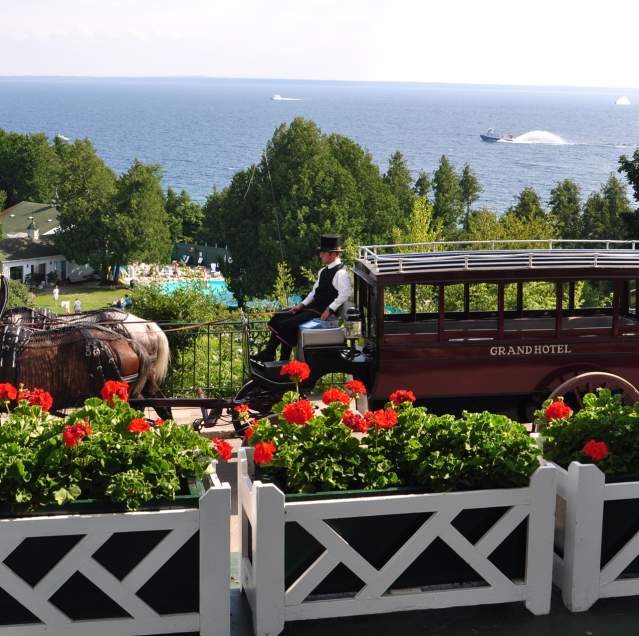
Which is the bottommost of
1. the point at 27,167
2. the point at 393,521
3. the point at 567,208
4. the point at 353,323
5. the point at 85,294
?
the point at 85,294

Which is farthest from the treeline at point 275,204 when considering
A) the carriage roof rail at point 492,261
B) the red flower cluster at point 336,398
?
the red flower cluster at point 336,398

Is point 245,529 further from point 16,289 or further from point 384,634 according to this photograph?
point 16,289

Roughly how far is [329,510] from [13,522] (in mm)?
1334

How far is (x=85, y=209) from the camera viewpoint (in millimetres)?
91438

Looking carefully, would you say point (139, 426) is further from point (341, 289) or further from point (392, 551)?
point (341, 289)

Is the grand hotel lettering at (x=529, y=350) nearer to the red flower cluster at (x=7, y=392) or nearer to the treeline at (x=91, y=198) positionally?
the red flower cluster at (x=7, y=392)

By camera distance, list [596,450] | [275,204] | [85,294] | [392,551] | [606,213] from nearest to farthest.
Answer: [392,551]
[596,450]
[606,213]
[275,204]
[85,294]

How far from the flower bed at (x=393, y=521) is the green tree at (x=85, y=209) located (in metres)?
88.0

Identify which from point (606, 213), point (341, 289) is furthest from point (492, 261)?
point (606, 213)

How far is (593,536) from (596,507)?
0.14 m

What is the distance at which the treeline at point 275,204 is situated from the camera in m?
68.9

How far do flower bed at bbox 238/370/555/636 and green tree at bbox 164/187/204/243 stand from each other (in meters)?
105

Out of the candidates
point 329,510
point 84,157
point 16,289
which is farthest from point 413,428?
point 84,157

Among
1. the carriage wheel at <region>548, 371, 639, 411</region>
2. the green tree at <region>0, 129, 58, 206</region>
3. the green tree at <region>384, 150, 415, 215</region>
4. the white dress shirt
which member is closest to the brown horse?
the white dress shirt
